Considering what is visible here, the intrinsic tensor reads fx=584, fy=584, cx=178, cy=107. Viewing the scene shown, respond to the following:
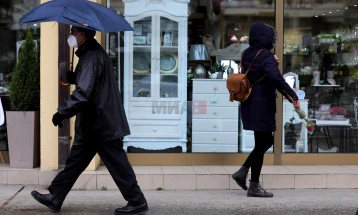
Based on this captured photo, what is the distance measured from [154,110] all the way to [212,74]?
0.89 m

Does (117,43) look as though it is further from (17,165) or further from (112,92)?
(112,92)

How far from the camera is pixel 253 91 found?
595 cm

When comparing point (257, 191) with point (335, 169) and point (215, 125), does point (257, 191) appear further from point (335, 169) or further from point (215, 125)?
point (215, 125)

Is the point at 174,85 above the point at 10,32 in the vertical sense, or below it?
below

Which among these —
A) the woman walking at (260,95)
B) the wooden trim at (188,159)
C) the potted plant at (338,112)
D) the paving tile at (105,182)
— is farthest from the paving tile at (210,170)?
the potted plant at (338,112)

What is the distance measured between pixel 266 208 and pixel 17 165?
2936 millimetres

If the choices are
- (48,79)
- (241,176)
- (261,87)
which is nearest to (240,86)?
(261,87)

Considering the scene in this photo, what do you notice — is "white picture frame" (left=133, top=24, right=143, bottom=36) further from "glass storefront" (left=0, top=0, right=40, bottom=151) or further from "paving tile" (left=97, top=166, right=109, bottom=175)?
"paving tile" (left=97, top=166, right=109, bottom=175)

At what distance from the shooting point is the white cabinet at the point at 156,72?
294 inches

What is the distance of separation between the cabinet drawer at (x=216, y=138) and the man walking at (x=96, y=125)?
241 cm

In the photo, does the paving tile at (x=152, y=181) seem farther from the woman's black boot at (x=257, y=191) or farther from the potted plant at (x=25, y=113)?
the potted plant at (x=25, y=113)

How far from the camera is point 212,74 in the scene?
7602mm

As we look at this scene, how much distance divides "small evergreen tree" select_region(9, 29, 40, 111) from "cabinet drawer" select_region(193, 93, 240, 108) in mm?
2044

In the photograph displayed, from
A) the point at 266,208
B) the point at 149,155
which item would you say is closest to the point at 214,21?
the point at 149,155
